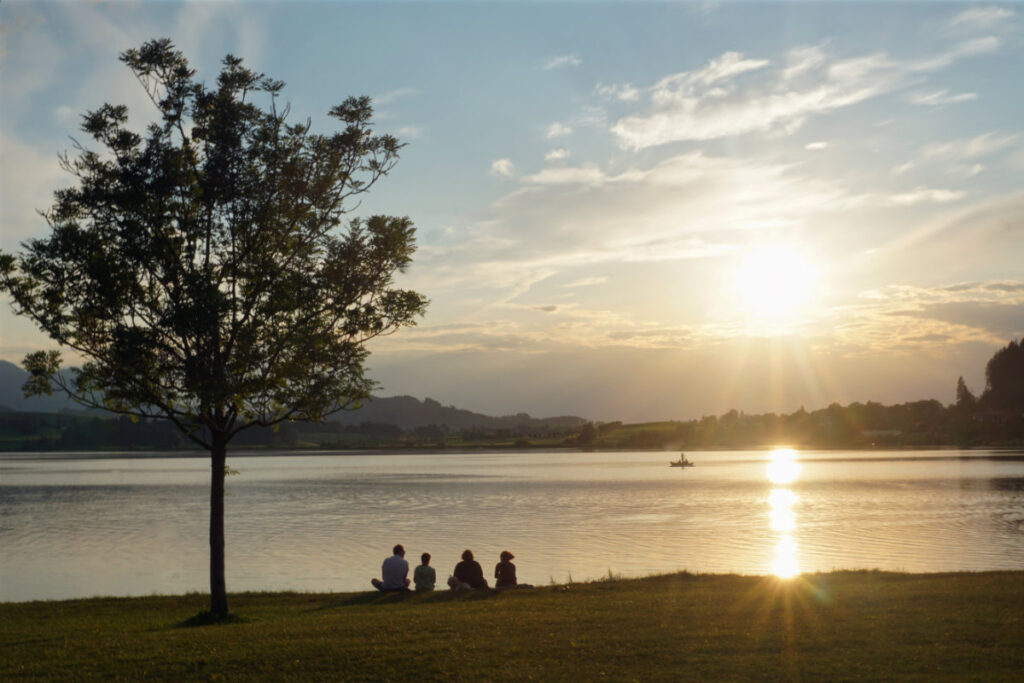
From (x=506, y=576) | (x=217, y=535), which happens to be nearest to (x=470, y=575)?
(x=506, y=576)

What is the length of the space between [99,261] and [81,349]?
8.47ft

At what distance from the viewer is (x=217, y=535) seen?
2214 cm

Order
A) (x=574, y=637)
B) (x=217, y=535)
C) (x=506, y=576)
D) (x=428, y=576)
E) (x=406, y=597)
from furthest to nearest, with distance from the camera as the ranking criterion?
(x=506, y=576), (x=428, y=576), (x=406, y=597), (x=217, y=535), (x=574, y=637)

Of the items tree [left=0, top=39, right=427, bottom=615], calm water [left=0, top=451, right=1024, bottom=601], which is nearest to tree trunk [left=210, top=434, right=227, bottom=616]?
tree [left=0, top=39, right=427, bottom=615]

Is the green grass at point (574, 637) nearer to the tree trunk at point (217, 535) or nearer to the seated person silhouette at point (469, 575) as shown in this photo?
A: the tree trunk at point (217, 535)

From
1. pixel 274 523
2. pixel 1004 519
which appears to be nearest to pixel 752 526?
pixel 1004 519

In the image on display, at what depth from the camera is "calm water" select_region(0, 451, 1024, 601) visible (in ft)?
112

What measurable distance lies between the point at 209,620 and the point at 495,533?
27.1 m

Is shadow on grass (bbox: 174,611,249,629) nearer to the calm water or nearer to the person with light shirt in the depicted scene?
the person with light shirt

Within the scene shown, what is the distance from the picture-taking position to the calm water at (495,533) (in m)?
34.2

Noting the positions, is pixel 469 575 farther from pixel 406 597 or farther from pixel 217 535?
pixel 217 535

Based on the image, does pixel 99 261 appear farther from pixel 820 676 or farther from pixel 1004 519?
pixel 1004 519

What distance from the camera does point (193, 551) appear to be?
4128 cm

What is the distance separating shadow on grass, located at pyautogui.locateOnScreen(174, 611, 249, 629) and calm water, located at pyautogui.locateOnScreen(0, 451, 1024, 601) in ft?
30.2
